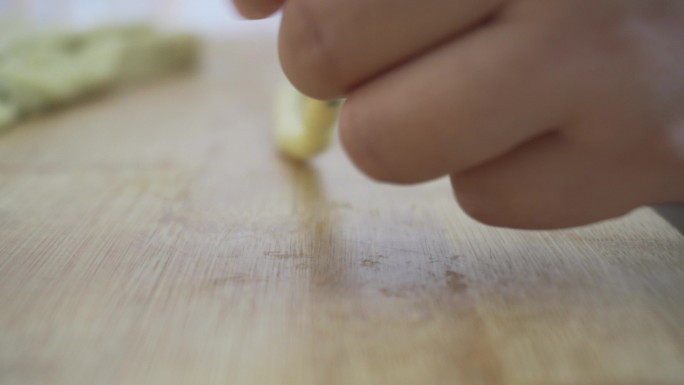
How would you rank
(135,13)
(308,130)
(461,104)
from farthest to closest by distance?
(135,13), (308,130), (461,104)

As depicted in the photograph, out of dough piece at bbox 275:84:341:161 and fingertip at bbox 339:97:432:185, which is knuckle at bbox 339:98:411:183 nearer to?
fingertip at bbox 339:97:432:185

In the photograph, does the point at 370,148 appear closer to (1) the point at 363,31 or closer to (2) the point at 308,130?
(1) the point at 363,31

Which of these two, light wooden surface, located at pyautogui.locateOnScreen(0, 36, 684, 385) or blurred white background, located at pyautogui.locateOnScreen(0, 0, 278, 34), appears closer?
light wooden surface, located at pyautogui.locateOnScreen(0, 36, 684, 385)

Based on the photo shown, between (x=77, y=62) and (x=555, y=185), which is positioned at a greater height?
(x=555, y=185)

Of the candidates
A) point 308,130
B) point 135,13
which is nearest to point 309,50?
point 308,130

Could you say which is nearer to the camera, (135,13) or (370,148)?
(370,148)

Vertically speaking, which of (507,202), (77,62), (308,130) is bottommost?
(77,62)

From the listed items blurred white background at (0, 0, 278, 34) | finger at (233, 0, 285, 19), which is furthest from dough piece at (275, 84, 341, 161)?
blurred white background at (0, 0, 278, 34)
